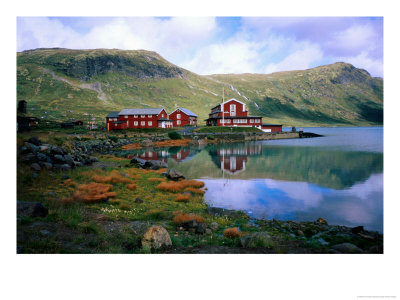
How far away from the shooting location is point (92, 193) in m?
8.08

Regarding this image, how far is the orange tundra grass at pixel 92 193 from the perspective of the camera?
24.7 feet

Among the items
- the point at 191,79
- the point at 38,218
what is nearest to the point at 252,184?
the point at 38,218

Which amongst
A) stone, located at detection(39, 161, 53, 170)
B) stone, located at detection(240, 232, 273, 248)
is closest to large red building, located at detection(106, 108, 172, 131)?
stone, located at detection(39, 161, 53, 170)

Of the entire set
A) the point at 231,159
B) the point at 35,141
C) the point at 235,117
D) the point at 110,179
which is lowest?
the point at 110,179

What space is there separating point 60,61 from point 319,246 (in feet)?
604

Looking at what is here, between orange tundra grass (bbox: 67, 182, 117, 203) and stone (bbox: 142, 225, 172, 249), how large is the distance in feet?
12.0

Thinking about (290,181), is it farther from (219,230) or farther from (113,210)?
(113,210)

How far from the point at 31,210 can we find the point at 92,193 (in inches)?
88.0

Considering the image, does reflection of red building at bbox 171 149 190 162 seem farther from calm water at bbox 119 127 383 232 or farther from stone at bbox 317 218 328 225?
stone at bbox 317 218 328 225

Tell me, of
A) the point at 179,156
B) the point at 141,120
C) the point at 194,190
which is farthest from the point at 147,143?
the point at 194,190

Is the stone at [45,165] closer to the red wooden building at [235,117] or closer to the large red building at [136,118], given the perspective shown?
the large red building at [136,118]

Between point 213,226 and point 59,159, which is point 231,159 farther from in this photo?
point 213,226

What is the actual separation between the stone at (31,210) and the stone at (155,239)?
10.8ft

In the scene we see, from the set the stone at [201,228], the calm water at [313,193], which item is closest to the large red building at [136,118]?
the calm water at [313,193]
